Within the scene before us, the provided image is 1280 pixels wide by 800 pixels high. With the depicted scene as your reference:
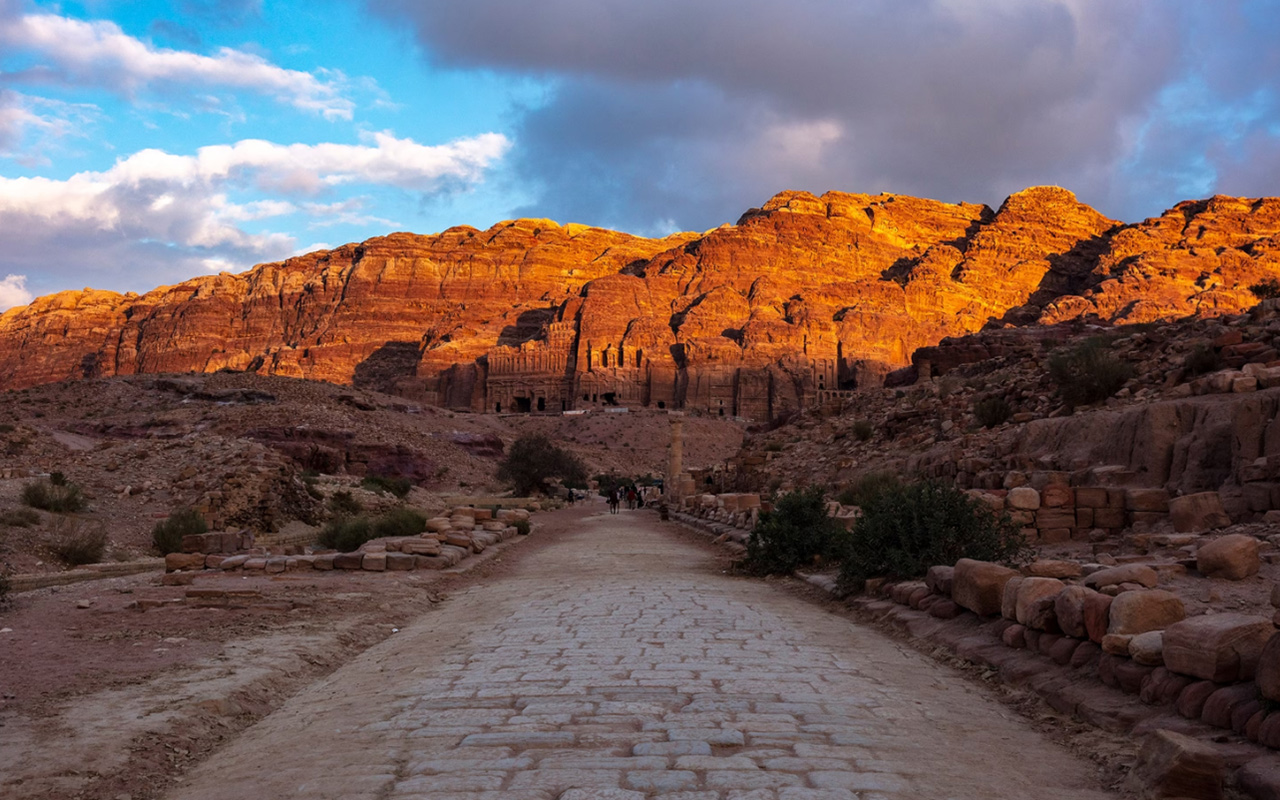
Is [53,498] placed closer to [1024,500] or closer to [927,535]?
[927,535]

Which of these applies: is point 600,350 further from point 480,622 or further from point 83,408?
point 480,622

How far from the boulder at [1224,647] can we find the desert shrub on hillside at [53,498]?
62.4ft

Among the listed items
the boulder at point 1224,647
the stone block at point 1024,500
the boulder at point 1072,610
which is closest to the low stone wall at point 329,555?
the stone block at point 1024,500

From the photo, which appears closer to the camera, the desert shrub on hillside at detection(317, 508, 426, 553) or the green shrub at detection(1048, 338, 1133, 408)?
the desert shrub on hillside at detection(317, 508, 426, 553)

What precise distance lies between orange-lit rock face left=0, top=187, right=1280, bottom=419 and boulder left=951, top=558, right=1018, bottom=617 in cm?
7751

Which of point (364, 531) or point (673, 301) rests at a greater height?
point (673, 301)

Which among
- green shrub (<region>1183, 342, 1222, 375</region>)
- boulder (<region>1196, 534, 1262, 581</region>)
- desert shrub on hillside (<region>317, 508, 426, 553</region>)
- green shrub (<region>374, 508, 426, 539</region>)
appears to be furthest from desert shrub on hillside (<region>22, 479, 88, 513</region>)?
green shrub (<region>1183, 342, 1222, 375</region>)

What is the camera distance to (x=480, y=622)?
8.92m

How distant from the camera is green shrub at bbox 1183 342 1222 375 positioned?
1580 centimetres

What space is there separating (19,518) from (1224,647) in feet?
58.6

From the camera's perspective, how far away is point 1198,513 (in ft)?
31.5

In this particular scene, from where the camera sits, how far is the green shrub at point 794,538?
44.3 ft

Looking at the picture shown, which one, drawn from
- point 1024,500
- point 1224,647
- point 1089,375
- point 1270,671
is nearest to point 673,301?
point 1089,375

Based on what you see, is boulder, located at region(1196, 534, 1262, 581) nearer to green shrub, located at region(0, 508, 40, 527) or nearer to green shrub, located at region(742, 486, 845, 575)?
green shrub, located at region(742, 486, 845, 575)
